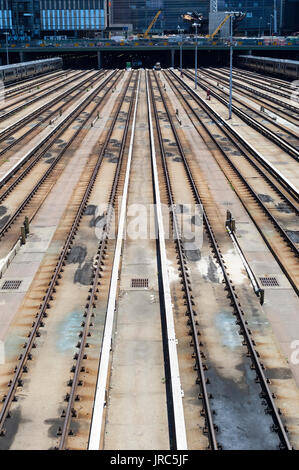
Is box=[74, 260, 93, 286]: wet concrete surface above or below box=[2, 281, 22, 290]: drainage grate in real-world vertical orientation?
above

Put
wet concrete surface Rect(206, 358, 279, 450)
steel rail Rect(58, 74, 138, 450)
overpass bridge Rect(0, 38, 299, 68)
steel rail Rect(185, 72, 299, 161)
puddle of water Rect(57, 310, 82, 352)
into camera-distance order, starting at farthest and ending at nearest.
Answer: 1. overpass bridge Rect(0, 38, 299, 68)
2. steel rail Rect(185, 72, 299, 161)
3. puddle of water Rect(57, 310, 82, 352)
4. steel rail Rect(58, 74, 138, 450)
5. wet concrete surface Rect(206, 358, 279, 450)

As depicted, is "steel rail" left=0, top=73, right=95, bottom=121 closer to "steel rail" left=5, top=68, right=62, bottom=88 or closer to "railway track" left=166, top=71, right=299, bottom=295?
"steel rail" left=5, top=68, right=62, bottom=88

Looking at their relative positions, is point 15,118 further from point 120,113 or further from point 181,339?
point 181,339

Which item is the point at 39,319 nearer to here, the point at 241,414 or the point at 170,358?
the point at 170,358

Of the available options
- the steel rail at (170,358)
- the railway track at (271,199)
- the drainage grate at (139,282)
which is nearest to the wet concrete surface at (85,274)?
the drainage grate at (139,282)

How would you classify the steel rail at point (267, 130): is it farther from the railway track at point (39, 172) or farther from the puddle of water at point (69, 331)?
the puddle of water at point (69, 331)

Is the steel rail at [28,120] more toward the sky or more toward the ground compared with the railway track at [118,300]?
more toward the sky

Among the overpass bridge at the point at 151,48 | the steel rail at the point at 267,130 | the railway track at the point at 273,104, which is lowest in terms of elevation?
the steel rail at the point at 267,130

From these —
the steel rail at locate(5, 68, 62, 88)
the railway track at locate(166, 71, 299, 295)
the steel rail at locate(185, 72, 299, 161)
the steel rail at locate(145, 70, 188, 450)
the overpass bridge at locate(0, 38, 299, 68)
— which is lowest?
the steel rail at locate(145, 70, 188, 450)

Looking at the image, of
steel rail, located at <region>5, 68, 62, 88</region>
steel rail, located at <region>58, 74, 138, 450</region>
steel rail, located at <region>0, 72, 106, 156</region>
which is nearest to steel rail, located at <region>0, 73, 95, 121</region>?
steel rail, located at <region>0, 72, 106, 156</region>

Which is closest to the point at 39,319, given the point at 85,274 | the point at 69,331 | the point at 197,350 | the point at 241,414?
the point at 69,331
